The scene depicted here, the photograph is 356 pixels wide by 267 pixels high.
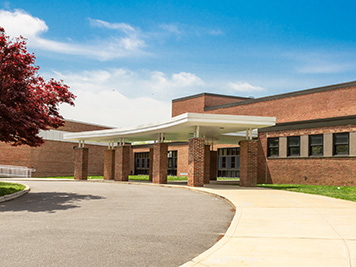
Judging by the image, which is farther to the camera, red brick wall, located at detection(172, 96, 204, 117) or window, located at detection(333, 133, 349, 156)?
red brick wall, located at detection(172, 96, 204, 117)

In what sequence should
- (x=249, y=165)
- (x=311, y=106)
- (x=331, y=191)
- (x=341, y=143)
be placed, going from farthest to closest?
(x=311, y=106) < (x=341, y=143) < (x=249, y=165) < (x=331, y=191)

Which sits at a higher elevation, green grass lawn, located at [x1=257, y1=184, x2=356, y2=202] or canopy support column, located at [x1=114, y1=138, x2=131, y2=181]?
canopy support column, located at [x1=114, y1=138, x2=131, y2=181]

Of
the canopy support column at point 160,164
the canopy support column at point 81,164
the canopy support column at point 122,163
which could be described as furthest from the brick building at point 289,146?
the canopy support column at point 122,163

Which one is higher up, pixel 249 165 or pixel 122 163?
pixel 249 165

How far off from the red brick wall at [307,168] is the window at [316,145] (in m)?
0.37

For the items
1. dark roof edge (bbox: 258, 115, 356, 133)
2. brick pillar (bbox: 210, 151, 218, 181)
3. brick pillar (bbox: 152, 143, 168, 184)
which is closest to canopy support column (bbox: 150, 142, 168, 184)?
brick pillar (bbox: 152, 143, 168, 184)

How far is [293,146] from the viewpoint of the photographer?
106 ft

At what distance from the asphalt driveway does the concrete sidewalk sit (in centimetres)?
51

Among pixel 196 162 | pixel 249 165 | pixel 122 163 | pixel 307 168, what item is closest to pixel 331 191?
pixel 249 165

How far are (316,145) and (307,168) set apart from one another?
1959 millimetres

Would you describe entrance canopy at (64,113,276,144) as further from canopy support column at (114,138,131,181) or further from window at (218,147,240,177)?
window at (218,147,240,177)

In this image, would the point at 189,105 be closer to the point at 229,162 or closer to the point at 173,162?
the point at 173,162

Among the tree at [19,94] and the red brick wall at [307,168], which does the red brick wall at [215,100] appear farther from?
the tree at [19,94]

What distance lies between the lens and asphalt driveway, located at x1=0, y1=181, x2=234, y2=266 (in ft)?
21.7
